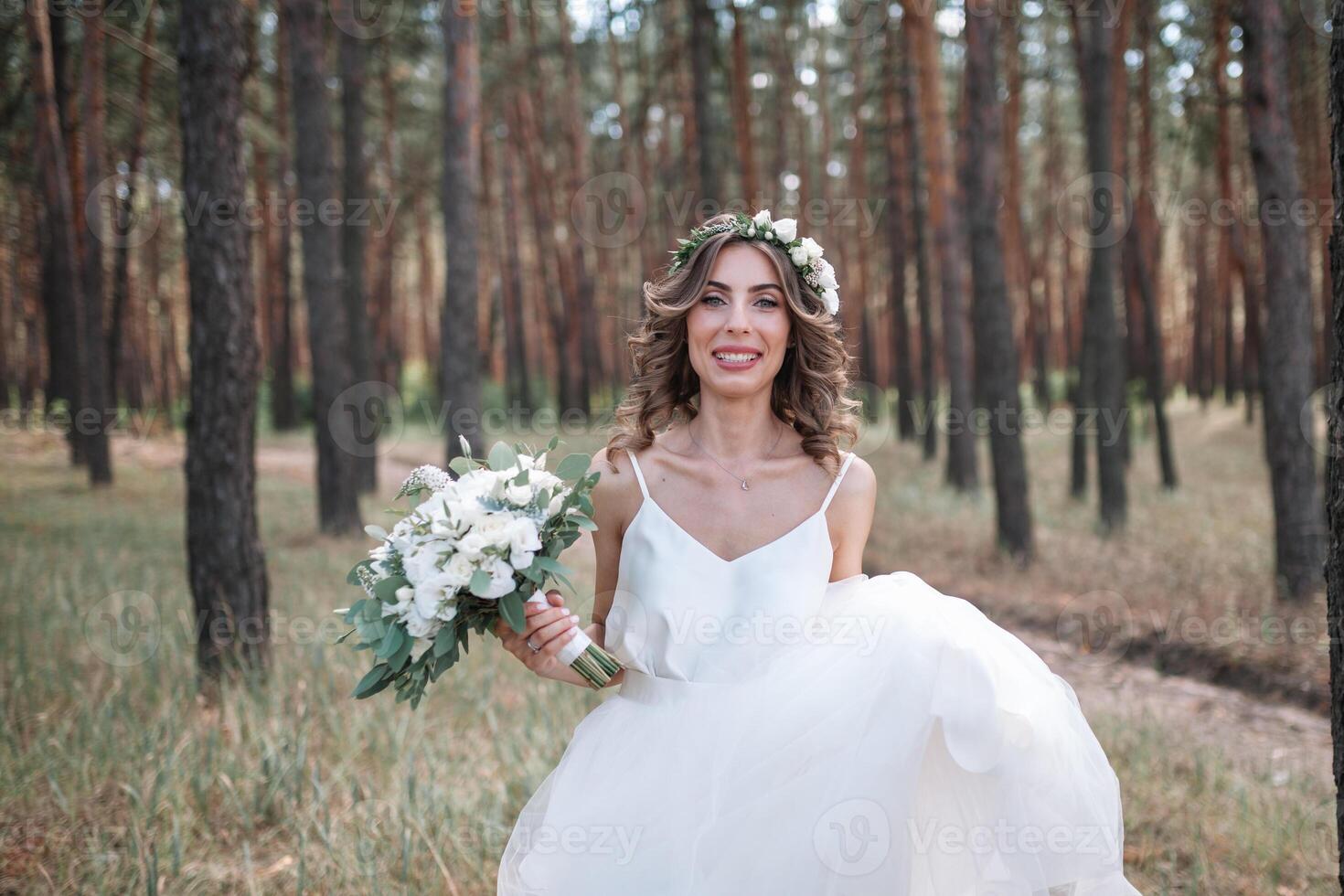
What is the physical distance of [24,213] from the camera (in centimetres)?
1920

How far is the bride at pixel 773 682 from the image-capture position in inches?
80.7

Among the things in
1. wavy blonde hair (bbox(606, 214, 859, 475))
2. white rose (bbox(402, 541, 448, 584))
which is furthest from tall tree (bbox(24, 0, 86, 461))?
white rose (bbox(402, 541, 448, 584))

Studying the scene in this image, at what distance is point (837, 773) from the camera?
Answer: 2098mm

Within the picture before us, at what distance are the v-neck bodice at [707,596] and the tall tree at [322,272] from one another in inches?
327

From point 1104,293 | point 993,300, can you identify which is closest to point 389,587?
point 993,300

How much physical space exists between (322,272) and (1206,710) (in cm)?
895

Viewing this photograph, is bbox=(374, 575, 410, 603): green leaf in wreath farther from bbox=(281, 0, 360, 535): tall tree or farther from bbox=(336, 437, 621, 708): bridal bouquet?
bbox=(281, 0, 360, 535): tall tree

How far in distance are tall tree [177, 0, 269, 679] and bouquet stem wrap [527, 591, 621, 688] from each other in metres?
3.26

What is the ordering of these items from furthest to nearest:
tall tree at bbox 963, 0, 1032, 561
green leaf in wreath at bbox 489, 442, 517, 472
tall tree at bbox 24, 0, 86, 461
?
tall tree at bbox 24, 0, 86, 461 < tall tree at bbox 963, 0, 1032, 561 < green leaf in wreath at bbox 489, 442, 517, 472

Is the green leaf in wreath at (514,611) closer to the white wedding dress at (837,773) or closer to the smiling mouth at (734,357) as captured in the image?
the white wedding dress at (837,773)

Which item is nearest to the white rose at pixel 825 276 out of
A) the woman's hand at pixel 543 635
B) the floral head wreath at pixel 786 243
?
the floral head wreath at pixel 786 243

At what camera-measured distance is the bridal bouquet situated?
6.75ft

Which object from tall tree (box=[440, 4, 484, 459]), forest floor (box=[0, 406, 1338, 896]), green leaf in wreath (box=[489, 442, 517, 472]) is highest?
tall tree (box=[440, 4, 484, 459])

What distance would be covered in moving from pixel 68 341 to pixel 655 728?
12876 millimetres
